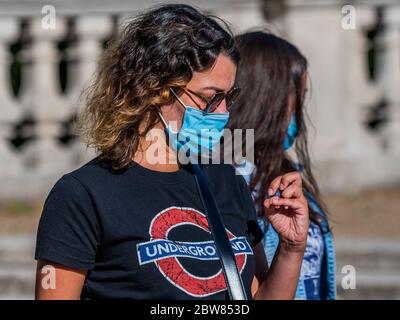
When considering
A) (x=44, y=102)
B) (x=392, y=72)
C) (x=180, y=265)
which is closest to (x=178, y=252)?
(x=180, y=265)

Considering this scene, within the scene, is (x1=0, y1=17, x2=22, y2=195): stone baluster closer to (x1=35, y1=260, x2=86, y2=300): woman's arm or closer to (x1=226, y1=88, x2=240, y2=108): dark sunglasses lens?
(x1=226, y1=88, x2=240, y2=108): dark sunglasses lens

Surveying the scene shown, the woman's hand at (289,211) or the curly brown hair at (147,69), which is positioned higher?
the curly brown hair at (147,69)

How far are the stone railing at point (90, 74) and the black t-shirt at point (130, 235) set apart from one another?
5.98m

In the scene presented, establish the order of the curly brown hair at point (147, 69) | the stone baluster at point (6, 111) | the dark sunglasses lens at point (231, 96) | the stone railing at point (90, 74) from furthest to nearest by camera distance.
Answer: the stone baluster at point (6, 111) < the stone railing at point (90, 74) < the dark sunglasses lens at point (231, 96) < the curly brown hair at point (147, 69)

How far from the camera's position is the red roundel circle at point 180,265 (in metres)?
3.04

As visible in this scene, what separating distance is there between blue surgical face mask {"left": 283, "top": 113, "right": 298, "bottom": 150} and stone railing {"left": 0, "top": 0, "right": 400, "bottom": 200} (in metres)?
4.79

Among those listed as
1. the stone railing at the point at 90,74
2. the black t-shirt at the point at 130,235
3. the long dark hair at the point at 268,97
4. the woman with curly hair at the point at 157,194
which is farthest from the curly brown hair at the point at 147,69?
the stone railing at the point at 90,74

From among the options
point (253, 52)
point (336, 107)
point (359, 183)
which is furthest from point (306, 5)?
point (253, 52)

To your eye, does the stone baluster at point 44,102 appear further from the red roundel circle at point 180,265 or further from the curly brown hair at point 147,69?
the red roundel circle at point 180,265

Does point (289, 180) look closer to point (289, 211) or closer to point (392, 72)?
point (289, 211)

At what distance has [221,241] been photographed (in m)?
3.10

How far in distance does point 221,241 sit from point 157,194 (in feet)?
0.75

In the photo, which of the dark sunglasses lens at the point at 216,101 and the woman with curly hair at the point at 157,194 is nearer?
the woman with curly hair at the point at 157,194

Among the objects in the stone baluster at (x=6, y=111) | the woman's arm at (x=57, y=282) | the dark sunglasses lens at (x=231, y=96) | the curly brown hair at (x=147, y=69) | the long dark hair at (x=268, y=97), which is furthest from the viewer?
the stone baluster at (x=6, y=111)
